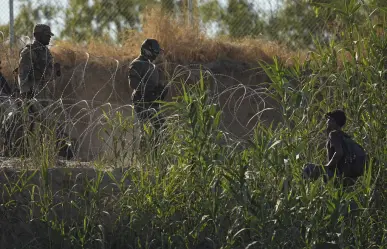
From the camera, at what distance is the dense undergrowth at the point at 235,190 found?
930cm

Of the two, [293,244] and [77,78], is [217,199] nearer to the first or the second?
[293,244]

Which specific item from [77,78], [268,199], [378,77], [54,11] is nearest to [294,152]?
[268,199]

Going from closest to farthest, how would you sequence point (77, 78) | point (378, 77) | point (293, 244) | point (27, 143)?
point (293, 244), point (378, 77), point (27, 143), point (77, 78)

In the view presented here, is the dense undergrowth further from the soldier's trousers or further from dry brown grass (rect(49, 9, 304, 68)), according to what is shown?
dry brown grass (rect(49, 9, 304, 68))

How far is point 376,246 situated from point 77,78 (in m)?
8.20

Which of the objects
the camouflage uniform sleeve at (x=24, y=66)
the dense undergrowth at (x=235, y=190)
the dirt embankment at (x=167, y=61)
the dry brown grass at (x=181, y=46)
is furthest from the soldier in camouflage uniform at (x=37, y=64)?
the dirt embankment at (x=167, y=61)

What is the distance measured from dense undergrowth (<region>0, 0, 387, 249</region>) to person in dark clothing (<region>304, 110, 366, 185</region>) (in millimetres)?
86

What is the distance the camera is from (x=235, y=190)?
936 cm

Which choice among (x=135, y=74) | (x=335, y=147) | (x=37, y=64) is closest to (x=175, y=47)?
(x=135, y=74)

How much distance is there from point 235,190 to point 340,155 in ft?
2.59

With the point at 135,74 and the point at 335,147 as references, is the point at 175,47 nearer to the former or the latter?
the point at 135,74

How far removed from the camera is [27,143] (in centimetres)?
1117

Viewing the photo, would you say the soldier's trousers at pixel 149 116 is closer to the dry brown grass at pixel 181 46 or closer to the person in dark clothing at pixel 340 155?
the person in dark clothing at pixel 340 155

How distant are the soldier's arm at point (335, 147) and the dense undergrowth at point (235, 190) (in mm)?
166
